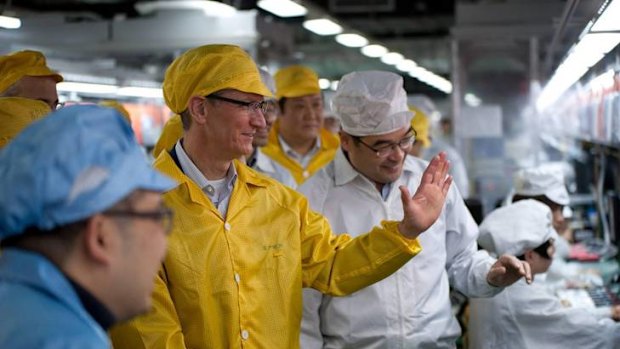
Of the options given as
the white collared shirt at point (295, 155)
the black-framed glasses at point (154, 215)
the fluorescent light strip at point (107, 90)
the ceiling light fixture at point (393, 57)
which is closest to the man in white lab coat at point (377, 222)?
the black-framed glasses at point (154, 215)

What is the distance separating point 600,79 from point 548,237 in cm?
208

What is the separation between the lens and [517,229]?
370cm

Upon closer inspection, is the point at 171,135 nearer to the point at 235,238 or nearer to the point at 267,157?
the point at 235,238

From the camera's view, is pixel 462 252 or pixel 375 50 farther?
pixel 375 50

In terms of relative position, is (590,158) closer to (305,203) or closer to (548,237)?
(548,237)

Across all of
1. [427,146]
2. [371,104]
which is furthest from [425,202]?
[427,146]

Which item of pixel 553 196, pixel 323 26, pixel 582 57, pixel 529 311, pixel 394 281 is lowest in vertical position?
pixel 529 311

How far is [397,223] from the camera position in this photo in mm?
2691

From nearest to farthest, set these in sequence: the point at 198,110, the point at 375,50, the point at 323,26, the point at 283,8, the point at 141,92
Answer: the point at 198,110
the point at 283,8
the point at 323,26
the point at 141,92
the point at 375,50

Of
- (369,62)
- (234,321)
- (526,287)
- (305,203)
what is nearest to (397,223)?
(305,203)

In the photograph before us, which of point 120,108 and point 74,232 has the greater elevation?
point 120,108

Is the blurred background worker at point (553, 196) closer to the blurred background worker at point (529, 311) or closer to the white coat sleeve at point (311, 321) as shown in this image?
the blurred background worker at point (529, 311)

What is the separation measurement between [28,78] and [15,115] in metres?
0.72

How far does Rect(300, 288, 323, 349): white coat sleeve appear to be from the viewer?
314 cm
